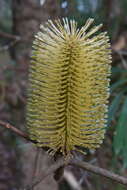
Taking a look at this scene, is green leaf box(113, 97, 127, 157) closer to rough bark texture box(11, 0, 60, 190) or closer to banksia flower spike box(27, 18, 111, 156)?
banksia flower spike box(27, 18, 111, 156)

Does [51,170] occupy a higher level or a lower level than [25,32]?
lower

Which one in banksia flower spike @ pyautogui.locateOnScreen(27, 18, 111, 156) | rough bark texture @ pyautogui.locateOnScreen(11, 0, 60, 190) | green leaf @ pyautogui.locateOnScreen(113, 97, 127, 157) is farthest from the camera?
rough bark texture @ pyautogui.locateOnScreen(11, 0, 60, 190)

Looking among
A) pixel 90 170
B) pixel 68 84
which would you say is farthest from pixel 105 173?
pixel 68 84

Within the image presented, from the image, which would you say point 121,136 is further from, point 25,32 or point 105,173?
point 25,32

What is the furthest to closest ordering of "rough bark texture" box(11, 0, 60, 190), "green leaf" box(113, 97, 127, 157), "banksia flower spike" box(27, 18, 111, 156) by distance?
"rough bark texture" box(11, 0, 60, 190), "green leaf" box(113, 97, 127, 157), "banksia flower spike" box(27, 18, 111, 156)

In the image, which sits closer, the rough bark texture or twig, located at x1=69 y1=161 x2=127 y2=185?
twig, located at x1=69 y1=161 x2=127 y2=185

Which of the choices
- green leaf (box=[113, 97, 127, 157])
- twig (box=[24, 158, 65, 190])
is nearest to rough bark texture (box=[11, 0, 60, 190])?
green leaf (box=[113, 97, 127, 157])

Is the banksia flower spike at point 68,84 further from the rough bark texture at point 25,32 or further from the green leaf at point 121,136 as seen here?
the rough bark texture at point 25,32

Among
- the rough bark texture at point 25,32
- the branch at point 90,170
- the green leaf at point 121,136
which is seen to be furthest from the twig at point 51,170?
the rough bark texture at point 25,32

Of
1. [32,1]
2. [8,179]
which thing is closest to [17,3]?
[32,1]
